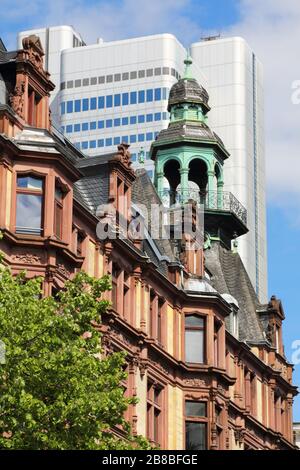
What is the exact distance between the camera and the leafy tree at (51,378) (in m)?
45.4

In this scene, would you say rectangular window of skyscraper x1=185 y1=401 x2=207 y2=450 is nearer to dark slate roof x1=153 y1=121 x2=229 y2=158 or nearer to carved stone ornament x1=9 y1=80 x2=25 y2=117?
carved stone ornament x1=9 y1=80 x2=25 y2=117

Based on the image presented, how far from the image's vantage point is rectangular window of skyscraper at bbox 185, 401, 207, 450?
2936 inches

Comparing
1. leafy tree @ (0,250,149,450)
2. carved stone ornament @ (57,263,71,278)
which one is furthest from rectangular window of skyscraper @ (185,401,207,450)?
leafy tree @ (0,250,149,450)

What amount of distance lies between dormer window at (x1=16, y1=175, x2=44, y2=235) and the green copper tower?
3114 cm

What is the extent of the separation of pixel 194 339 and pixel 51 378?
30259mm

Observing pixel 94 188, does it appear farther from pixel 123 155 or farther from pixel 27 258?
pixel 27 258

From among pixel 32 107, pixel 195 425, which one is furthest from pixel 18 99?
pixel 195 425

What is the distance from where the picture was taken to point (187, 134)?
9344 cm

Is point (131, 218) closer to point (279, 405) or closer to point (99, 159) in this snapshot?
point (99, 159)

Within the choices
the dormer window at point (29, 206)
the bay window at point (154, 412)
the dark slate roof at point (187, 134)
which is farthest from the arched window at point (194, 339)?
the dark slate roof at point (187, 134)

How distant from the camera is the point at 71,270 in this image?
6219cm

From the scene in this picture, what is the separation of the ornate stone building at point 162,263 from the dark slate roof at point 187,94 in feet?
0.29

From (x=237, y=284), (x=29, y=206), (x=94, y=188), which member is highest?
(x=237, y=284)
